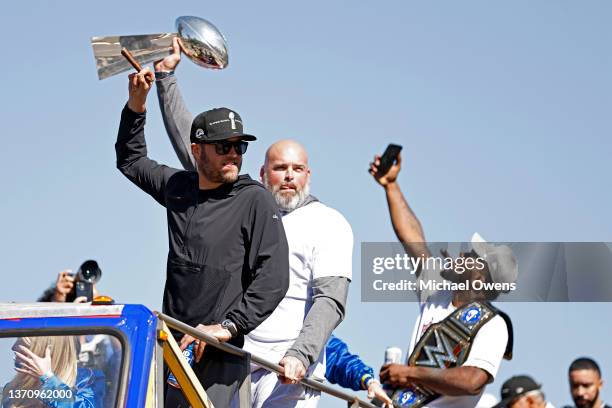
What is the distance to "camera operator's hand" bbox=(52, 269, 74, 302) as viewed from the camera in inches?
368

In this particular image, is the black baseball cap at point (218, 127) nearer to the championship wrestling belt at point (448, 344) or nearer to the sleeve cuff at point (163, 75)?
the sleeve cuff at point (163, 75)

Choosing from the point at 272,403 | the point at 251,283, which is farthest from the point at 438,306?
the point at 251,283

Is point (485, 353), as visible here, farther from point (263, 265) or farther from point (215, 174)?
point (215, 174)

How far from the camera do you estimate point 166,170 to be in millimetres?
6281

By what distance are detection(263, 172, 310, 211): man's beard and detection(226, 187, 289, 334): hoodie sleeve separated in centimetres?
121

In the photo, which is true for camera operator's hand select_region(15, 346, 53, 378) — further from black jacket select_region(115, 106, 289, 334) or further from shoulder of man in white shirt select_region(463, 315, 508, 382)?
shoulder of man in white shirt select_region(463, 315, 508, 382)

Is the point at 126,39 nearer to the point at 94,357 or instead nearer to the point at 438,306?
the point at 94,357

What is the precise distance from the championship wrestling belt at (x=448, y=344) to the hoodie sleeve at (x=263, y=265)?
2663 mm

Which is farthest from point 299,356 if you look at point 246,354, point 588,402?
point 588,402

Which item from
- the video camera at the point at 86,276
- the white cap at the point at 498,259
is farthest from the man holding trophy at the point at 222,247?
the white cap at the point at 498,259

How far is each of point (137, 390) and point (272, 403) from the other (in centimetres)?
207

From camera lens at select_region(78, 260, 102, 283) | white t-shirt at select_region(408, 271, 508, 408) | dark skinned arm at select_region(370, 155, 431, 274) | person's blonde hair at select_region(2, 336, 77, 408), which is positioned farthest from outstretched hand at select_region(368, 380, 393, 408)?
person's blonde hair at select_region(2, 336, 77, 408)

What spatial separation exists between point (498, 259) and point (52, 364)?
5.23 metres

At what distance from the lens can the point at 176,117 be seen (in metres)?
7.11
